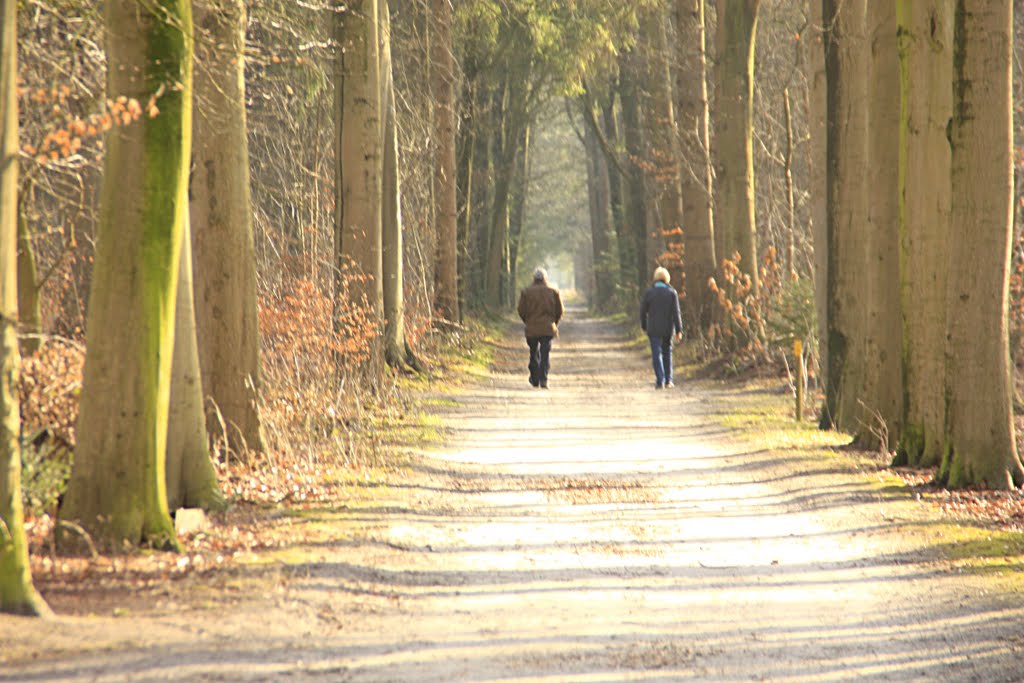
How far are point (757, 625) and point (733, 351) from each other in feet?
52.1

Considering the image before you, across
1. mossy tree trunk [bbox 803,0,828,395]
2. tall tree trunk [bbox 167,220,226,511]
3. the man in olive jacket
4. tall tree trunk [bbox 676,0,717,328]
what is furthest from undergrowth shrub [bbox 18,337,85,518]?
tall tree trunk [bbox 676,0,717,328]

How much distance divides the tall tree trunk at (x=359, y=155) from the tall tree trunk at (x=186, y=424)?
748 centimetres

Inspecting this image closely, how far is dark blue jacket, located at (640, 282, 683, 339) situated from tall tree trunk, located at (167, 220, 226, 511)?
469 inches

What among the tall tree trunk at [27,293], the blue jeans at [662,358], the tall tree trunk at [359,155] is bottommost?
the blue jeans at [662,358]

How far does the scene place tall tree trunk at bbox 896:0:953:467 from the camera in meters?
11.0

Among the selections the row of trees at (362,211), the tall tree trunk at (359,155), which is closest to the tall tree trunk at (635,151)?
the row of trees at (362,211)

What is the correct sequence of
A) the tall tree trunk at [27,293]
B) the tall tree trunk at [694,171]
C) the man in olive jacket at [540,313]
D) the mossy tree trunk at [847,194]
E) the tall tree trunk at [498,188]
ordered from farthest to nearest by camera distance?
the tall tree trunk at [498,188] → the tall tree trunk at [694,171] → the man in olive jacket at [540,313] → the mossy tree trunk at [847,194] → the tall tree trunk at [27,293]

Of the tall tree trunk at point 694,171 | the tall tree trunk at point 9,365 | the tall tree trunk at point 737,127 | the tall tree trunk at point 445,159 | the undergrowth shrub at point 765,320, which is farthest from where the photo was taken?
the tall tree trunk at point 694,171

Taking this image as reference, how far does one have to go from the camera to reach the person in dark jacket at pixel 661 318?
2011cm

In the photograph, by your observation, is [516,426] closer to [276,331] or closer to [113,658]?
[276,331]

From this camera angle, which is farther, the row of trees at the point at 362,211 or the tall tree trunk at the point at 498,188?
the tall tree trunk at the point at 498,188

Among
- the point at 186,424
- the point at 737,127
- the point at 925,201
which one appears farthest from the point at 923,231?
the point at 737,127

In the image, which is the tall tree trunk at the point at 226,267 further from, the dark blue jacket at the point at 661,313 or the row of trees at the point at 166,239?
the dark blue jacket at the point at 661,313

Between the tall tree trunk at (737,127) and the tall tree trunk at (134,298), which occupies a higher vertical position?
the tall tree trunk at (737,127)
